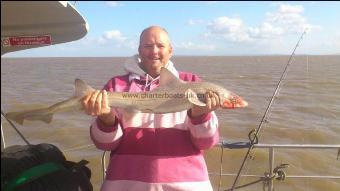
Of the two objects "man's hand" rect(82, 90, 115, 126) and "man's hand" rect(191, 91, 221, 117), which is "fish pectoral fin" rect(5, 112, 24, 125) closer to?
"man's hand" rect(82, 90, 115, 126)

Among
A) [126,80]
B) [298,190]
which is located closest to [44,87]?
[298,190]

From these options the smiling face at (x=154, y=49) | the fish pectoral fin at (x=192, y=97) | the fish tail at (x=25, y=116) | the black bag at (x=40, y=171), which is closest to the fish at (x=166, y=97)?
the fish pectoral fin at (x=192, y=97)

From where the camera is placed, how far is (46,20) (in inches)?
116

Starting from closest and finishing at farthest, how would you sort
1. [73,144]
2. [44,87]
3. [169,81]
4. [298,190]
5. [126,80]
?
[169,81], [126,80], [298,190], [73,144], [44,87]

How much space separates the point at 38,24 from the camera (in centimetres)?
312

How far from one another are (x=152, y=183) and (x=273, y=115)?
1593 centimetres

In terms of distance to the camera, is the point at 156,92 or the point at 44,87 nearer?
the point at 156,92

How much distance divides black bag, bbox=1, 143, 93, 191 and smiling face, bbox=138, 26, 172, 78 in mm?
948

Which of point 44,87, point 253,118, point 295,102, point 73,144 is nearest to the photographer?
point 73,144

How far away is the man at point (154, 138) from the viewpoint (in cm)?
368

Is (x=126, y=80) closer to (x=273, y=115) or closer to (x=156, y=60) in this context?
(x=156, y=60)

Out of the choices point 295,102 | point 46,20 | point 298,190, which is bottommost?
point 298,190

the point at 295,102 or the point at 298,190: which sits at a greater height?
the point at 295,102

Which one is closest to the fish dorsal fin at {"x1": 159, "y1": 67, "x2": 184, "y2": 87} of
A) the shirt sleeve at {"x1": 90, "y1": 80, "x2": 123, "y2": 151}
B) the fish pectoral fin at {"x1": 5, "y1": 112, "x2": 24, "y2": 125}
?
the shirt sleeve at {"x1": 90, "y1": 80, "x2": 123, "y2": 151}
